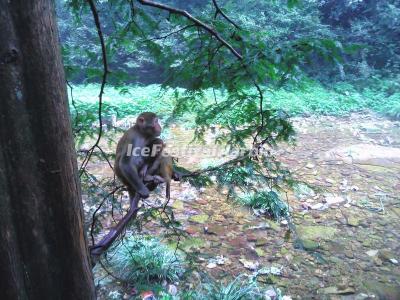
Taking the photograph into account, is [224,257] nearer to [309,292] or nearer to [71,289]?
[309,292]

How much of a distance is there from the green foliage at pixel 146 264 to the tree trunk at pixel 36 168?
2.51m

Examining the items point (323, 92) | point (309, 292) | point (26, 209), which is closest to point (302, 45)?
point (26, 209)

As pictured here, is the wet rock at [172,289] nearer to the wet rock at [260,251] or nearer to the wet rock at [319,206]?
the wet rock at [260,251]

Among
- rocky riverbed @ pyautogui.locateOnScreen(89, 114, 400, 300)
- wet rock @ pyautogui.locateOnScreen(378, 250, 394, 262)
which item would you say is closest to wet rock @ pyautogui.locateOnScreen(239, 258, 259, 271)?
rocky riverbed @ pyautogui.locateOnScreen(89, 114, 400, 300)

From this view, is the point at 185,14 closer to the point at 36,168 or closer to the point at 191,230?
the point at 36,168

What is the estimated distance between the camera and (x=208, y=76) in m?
2.50

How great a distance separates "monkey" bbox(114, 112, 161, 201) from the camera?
2.78 m

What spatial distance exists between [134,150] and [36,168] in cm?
171

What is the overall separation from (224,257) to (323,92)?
36.1ft

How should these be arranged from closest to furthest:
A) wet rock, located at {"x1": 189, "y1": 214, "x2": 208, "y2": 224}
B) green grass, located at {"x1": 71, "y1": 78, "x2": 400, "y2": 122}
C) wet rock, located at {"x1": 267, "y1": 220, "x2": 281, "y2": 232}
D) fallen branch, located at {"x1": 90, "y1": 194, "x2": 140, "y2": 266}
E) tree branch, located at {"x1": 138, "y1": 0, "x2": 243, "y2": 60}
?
1. fallen branch, located at {"x1": 90, "y1": 194, "x2": 140, "y2": 266}
2. tree branch, located at {"x1": 138, "y1": 0, "x2": 243, "y2": 60}
3. wet rock, located at {"x1": 267, "y1": 220, "x2": 281, "y2": 232}
4. wet rock, located at {"x1": 189, "y1": 214, "x2": 208, "y2": 224}
5. green grass, located at {"x1": 71, "y1": 78, "x2": 400, "y2": 122}

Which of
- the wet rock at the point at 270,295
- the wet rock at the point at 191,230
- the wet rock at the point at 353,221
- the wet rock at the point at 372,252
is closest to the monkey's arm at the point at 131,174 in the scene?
the wet rock at the point at 270,295

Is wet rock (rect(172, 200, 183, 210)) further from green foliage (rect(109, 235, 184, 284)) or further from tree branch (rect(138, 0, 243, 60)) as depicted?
tree branch (rect(138, 0, 243, 60))

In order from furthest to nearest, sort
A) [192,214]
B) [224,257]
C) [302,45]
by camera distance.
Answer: [192,214] < [224,257] < [302,45]

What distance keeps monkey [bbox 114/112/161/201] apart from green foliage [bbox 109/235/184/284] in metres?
1.20
